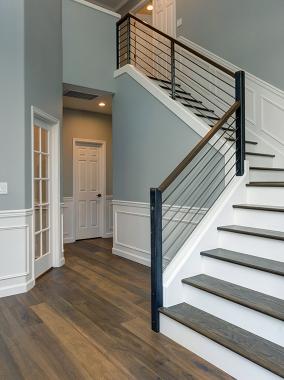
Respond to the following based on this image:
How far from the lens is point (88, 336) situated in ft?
7.82

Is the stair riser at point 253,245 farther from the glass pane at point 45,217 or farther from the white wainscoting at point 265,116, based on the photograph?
the glass pane at point 45,217

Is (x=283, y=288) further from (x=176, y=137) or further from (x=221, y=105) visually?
(x=221, y=105)

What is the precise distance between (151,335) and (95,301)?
2.94 ft

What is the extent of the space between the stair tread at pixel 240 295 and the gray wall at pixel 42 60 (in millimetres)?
2112

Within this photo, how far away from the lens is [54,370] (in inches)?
77.2

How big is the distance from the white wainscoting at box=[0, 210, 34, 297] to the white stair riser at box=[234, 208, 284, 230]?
2281 millimetres

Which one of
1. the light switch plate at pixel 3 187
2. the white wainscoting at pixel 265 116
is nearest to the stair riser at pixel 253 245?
the white wainscoting at pixel 265 116

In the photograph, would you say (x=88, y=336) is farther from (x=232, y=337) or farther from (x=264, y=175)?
(x=264, y=175)

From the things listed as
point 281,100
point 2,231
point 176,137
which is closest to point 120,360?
point 2,231

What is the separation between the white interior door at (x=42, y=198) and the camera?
382 centimetres

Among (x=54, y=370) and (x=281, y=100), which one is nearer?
(x=54, y=370)

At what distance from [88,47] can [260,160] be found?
315 centimetres

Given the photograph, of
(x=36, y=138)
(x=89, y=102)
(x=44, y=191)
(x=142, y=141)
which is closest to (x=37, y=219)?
(x=44, y=191)

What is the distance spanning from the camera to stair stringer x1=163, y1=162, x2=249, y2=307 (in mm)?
2434
